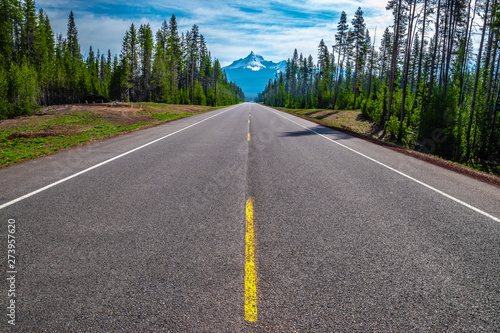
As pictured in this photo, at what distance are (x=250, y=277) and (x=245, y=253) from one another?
18.1 inches

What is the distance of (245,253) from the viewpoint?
318 cm

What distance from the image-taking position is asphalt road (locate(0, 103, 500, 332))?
228 centimetres

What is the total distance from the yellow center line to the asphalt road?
1cm

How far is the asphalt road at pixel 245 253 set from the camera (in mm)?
2275

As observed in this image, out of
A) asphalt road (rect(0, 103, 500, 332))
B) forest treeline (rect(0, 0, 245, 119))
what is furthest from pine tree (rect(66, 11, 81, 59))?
asphalt road (rect(0, 103, 500, 332))

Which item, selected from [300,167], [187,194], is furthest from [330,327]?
[300,167]

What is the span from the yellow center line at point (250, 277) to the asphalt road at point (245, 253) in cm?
1

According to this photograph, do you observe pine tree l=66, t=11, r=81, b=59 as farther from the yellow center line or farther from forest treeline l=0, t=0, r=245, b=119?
the yellow center line

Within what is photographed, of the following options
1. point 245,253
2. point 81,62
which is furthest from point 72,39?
point 245,253

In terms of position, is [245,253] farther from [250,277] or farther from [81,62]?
[81,62]

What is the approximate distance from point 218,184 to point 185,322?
3.81m

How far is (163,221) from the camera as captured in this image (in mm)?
4023

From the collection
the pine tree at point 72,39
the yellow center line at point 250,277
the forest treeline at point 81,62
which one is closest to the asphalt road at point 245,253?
the yellow center line at point 250,277

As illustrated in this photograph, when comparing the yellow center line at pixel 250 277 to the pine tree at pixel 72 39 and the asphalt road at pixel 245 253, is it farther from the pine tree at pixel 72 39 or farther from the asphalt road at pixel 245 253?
the pine tree at pixel 72 39
